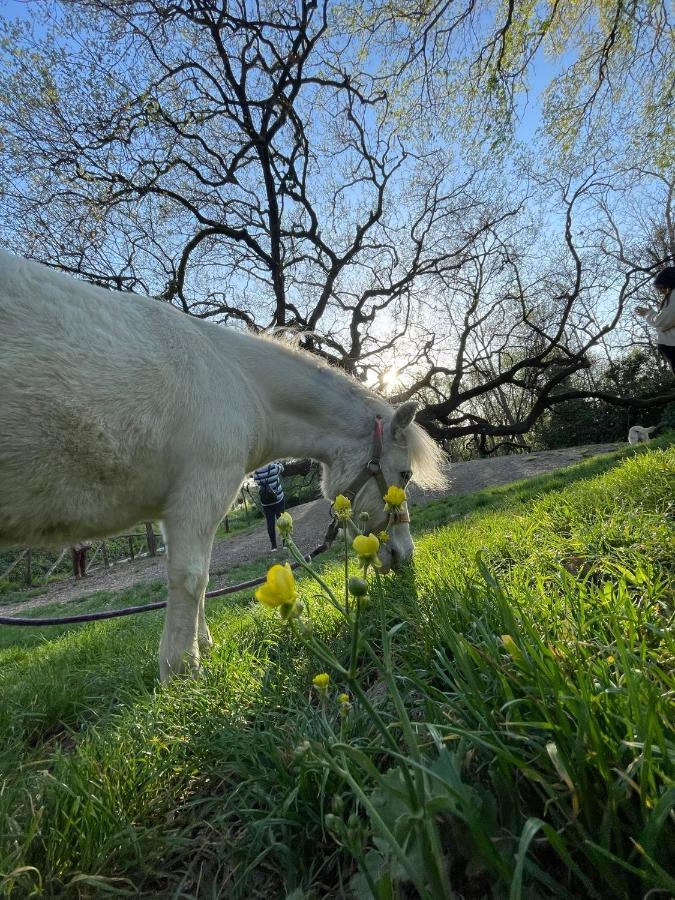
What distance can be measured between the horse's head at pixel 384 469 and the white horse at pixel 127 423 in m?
0.09

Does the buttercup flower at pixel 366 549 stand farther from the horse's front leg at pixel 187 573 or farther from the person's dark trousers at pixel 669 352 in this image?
the person's dark trousers at pixel 669 352

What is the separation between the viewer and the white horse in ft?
6.82

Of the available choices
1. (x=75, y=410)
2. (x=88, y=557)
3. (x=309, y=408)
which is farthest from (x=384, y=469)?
(x=88, y=557)

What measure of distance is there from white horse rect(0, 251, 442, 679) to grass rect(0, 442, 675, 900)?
81cm

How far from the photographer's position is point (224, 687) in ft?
6.48

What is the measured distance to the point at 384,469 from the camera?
3736 mm

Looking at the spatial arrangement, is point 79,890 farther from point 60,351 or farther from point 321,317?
point 321,317

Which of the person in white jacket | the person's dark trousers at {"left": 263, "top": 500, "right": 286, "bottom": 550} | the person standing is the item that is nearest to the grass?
the person in white jacket

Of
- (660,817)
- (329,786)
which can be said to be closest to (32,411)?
(329,786)

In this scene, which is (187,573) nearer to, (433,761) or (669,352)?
(433,761)

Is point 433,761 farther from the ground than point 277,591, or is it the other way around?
point 277,591

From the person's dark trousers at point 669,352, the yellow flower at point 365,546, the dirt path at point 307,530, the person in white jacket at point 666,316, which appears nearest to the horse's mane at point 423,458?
the yellow flower at point 365,546

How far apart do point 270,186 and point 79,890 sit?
54.8 ft

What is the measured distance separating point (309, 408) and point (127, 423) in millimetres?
1633
